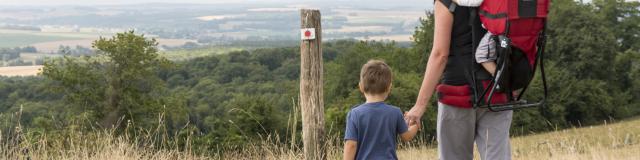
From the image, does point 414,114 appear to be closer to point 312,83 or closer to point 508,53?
point 508,53

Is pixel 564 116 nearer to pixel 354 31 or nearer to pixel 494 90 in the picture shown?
pixel 494 90

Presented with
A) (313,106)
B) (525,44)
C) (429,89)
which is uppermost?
(525,44)

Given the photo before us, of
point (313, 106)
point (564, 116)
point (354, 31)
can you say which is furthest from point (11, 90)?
point (354, 31)

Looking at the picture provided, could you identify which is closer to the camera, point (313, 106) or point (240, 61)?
point (313, 106)

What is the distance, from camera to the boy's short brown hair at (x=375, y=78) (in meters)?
3.38

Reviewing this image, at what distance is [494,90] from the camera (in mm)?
3082

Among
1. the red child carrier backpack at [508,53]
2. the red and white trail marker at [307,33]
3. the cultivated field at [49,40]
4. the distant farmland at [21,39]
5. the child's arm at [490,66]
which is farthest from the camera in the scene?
the distant farmland at [21,39]

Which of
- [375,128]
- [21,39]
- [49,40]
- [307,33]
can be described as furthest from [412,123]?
[21,39]

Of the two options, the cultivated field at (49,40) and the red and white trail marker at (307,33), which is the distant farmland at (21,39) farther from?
the red and white trail marker at (307,33)

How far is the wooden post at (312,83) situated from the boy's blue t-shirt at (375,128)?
5.97ft

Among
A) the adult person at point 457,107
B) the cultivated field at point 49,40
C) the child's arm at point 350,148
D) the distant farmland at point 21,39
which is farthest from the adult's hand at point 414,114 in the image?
the distant farmland at point 21,39

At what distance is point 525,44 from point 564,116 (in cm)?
4166

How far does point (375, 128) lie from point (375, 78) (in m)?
0.26

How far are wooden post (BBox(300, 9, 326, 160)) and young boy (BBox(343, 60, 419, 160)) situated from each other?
1.81 metres
